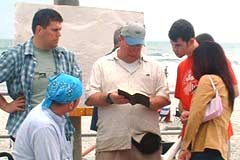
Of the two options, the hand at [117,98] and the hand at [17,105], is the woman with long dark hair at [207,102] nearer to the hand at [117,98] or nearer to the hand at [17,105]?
the hand at [117,98]

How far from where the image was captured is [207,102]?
332cm

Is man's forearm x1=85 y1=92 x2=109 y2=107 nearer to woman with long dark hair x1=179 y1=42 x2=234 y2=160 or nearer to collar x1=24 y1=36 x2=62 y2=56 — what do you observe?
collar x1=24 y1=36 x2=62 y2=56

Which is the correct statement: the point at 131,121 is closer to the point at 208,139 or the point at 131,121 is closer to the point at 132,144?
the point at 132,144

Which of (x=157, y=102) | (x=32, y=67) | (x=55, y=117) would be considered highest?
(x=32, y=67)

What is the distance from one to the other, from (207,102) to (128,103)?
631 mm

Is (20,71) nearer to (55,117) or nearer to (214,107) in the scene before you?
(55,117)

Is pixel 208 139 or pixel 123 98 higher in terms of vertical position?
pixel 123 98

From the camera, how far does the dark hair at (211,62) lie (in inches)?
133

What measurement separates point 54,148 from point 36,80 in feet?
3.90

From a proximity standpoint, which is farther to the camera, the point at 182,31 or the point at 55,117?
the point at 182,31

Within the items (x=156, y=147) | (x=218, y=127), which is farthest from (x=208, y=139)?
(x=156, y=147)

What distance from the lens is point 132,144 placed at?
3742mm

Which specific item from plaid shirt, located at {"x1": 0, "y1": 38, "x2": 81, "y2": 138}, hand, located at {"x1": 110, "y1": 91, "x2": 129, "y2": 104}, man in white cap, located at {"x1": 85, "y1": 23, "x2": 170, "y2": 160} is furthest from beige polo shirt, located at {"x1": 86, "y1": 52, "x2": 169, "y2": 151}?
plaid shirt, located at {"x1": 0, "y1": 38, "x2": 81, "y2": 138}

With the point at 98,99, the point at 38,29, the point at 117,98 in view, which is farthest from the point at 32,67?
the point at 117,98
